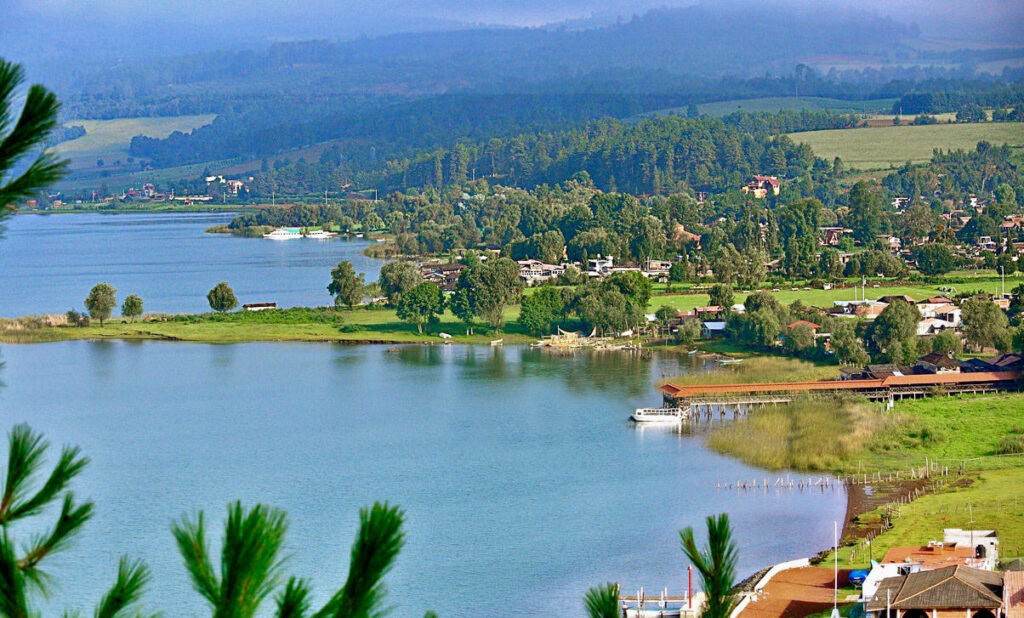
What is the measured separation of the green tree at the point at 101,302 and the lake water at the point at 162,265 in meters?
1.23

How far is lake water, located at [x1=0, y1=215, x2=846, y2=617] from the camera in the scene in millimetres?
7277

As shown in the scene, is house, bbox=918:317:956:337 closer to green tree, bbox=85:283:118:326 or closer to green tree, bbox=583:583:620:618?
green tree, bbox=85:283:118:326

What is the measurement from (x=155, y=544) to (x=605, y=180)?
108ft

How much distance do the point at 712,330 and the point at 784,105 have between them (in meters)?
38.3

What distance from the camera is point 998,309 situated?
569 inches

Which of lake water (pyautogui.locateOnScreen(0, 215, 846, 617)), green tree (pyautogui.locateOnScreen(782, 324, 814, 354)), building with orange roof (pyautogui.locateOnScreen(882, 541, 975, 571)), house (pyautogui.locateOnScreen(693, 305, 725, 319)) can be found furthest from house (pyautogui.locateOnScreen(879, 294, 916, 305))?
building with orange roof (pyautogui.locateOnScreen(882, 541, 975, 571))

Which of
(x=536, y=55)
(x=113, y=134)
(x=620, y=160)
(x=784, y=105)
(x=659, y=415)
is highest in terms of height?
(x=536, y=55)

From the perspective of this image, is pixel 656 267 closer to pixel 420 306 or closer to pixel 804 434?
pixel 420 306

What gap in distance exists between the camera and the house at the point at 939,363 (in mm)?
12219

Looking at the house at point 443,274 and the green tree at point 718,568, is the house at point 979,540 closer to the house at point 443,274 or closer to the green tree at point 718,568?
the green tree at point 718,568

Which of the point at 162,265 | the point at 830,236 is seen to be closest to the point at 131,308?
the point at 162,265

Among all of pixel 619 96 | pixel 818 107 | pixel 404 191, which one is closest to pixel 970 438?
pixel 404 191

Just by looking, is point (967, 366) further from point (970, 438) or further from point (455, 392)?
point (455, 392)

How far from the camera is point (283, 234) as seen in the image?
3369 cm
